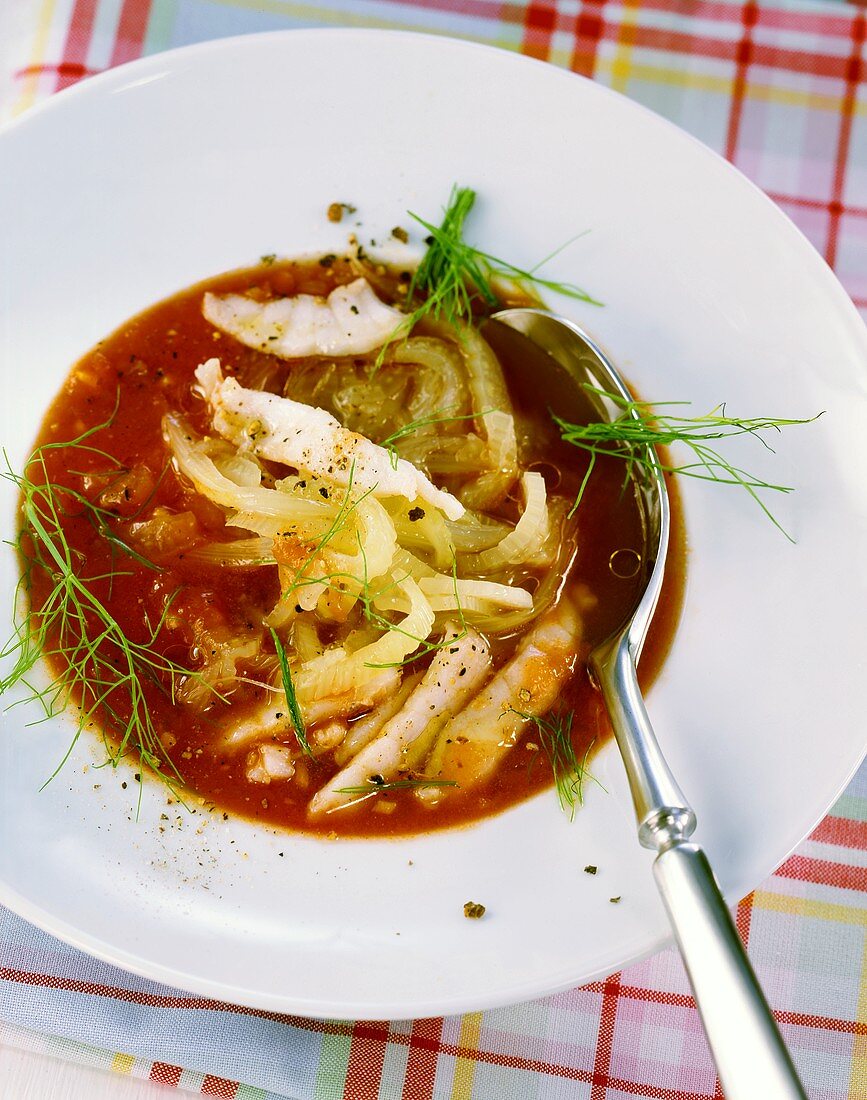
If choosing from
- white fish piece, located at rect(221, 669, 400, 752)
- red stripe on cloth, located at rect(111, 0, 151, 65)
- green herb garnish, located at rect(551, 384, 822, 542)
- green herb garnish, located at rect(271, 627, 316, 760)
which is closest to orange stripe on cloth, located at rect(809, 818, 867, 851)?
green herb garnish, located at rect(551, 384, 822, 542)

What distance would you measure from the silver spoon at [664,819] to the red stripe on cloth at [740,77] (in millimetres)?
1337

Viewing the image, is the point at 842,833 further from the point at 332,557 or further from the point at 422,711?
the point at 332,557

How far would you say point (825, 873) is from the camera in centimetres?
377

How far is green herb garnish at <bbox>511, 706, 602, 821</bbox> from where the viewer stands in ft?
11.5

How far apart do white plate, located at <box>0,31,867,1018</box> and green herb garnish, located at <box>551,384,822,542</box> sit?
68 millimetres

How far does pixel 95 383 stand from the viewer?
398cm

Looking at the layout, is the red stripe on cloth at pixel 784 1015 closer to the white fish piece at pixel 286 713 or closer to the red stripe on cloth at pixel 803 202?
the white fish piece at pixel 286 713

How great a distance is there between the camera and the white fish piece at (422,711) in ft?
11.7

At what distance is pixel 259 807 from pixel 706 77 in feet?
11.5

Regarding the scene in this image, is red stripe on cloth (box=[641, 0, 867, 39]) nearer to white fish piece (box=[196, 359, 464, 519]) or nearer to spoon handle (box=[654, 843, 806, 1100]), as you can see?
white fish piece (box=[196, 359, 464, 519])

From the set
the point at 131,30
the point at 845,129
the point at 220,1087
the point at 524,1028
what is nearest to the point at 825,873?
the point at 524,1028

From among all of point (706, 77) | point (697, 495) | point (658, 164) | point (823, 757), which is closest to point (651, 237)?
point (658, 164)

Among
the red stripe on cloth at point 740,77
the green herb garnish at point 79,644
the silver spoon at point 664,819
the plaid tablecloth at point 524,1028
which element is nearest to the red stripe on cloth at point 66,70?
the green herb garnish at point 79,644

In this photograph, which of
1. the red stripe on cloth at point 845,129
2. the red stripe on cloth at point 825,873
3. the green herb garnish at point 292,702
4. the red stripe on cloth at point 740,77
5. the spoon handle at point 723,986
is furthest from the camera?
the red stripe on cloth at point 740,77
